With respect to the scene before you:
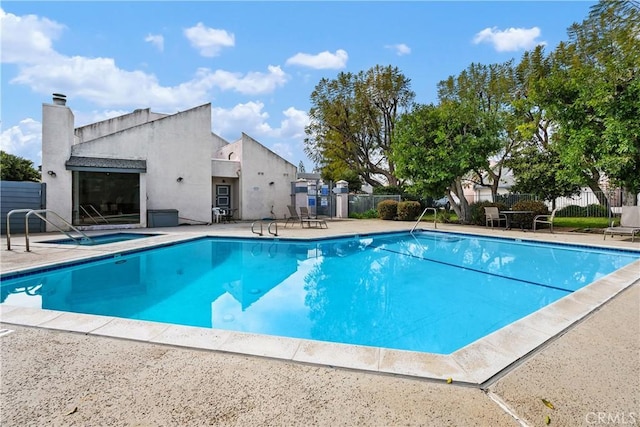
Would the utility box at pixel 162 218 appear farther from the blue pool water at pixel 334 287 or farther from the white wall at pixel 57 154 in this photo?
the blue pool water at pixel 334 287

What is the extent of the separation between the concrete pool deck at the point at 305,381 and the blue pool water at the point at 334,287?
1.31 metres

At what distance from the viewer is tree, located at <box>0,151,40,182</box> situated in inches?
813

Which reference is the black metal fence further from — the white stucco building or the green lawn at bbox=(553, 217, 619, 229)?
the white stucco building

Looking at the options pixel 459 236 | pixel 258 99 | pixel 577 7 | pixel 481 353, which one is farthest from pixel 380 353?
pixel 577 7

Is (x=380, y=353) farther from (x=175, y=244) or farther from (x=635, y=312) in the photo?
(x=175, y=244)

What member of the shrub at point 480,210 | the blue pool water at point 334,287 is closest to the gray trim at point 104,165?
the blue pool water at point 334,287

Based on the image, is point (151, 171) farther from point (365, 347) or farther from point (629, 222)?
point (629, 222)

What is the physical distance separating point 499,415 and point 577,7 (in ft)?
73.4

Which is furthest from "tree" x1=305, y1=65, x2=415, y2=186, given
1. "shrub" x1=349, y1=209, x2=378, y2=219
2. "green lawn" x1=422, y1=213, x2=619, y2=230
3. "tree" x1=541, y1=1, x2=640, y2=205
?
"tree" x1=541, y1=1, x2=640, y2=205

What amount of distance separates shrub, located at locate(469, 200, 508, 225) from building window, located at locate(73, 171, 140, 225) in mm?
16882

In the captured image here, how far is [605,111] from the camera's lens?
456 inches

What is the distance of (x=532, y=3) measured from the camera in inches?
540

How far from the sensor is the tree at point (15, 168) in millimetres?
20661

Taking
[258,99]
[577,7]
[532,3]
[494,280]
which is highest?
[577,7]
